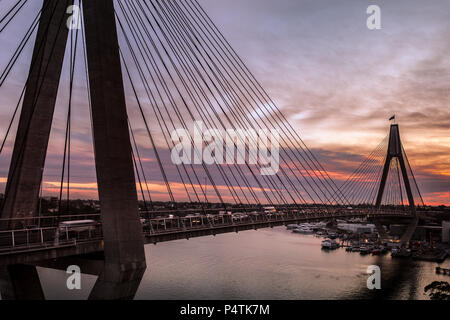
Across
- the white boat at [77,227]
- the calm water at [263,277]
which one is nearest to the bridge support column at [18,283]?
the white boat at [77,227]

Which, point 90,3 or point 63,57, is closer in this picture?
point 90,3

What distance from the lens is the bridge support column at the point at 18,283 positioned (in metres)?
15.8

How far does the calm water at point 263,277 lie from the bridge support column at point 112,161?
1938 cm

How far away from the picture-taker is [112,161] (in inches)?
568

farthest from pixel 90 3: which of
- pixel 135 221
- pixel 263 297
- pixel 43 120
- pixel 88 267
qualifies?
pixel 263 297

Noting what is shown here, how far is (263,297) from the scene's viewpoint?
3328 centimetres

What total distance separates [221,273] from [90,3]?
113ft

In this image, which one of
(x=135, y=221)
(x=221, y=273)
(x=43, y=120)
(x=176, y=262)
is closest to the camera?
(x=135, y=221)

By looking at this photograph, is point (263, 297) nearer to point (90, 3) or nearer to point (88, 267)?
point (88, 267)

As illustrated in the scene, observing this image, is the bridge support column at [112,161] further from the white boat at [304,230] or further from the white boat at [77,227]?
the white boat at [304,230]

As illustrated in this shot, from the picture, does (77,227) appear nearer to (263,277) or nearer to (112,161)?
(112,161)

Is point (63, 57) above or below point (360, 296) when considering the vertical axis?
above
